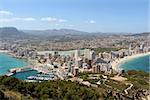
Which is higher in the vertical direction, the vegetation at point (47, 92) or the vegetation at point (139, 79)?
the vegetation at point (47, 92)

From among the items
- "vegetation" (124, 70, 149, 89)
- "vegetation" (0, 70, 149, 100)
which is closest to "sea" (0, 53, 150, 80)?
"vegetation" (124, 70, 149, 89)

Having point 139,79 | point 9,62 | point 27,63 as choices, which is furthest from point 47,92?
point 9,62

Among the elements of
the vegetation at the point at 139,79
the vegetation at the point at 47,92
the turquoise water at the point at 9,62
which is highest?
the vegetation at the point at 47,92

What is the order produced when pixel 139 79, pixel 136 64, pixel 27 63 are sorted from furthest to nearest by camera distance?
pixel 27 63 → pixel 136 64 → pixel 139 79

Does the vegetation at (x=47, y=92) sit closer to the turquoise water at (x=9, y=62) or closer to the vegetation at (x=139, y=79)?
the vegetation at (x=139, y=79)

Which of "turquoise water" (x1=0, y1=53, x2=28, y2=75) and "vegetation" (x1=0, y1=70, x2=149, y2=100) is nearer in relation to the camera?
"vegetation" (x1=0, y1=70, x2=149, y2=100)

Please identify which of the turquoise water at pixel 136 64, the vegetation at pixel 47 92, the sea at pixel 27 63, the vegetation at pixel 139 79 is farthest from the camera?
the turquoise water at pixel 136 64

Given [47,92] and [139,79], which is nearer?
[47,92]

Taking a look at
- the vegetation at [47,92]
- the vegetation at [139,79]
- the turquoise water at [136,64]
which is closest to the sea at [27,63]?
the turquoise water at [136,64]

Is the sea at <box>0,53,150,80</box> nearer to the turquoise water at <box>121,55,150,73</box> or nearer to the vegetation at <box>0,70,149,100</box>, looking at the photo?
the turquoise water at <box>121,55,150,73</box>

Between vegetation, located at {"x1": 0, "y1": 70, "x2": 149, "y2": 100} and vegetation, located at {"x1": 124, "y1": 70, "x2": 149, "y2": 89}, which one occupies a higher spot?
vegetation, located at {"x1": 0, "y1": 70, "x2": 149, "y2": 100}

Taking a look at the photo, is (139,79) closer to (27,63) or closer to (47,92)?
(47,92)
